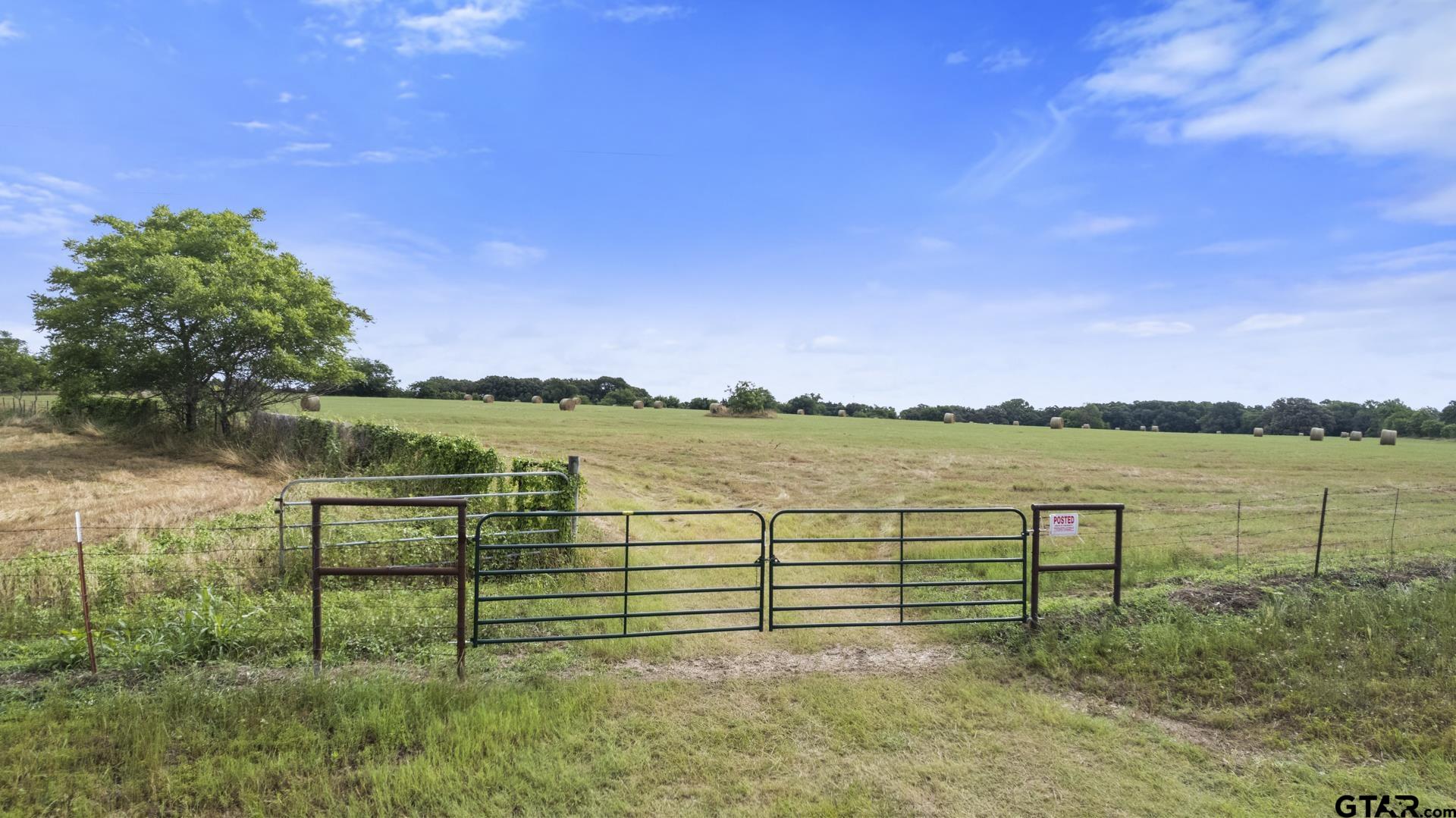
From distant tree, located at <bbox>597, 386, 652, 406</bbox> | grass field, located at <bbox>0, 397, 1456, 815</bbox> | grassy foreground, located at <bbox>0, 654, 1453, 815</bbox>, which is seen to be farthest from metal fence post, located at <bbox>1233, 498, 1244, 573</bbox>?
distant tree, located at <bbox>597, 386, 652, 406</bbox>

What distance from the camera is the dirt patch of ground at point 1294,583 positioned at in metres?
8.15

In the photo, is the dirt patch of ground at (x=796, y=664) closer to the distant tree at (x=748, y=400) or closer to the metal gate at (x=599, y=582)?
the metal gate at (x=599, y=582)

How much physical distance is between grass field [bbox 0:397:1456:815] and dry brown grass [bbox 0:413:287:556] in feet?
14.9

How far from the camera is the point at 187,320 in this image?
78.3ft

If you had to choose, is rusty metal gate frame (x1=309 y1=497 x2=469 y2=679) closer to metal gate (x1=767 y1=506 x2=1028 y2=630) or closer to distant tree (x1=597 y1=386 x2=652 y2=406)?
metal gate (x1=767 y1=506 x2=1028 y2=630)

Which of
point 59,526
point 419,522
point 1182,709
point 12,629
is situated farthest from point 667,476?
point 1182,709

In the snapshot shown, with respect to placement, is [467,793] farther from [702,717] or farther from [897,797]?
[897,797]

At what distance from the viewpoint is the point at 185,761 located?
15.2 feet

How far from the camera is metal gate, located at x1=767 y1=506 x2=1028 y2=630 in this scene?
7.30 metres

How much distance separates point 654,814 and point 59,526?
13.9 m

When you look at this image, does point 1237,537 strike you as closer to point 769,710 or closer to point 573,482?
point 769,710

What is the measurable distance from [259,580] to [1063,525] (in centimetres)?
975

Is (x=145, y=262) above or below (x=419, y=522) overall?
above

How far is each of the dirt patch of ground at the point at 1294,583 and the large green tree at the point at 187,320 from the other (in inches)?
1013
